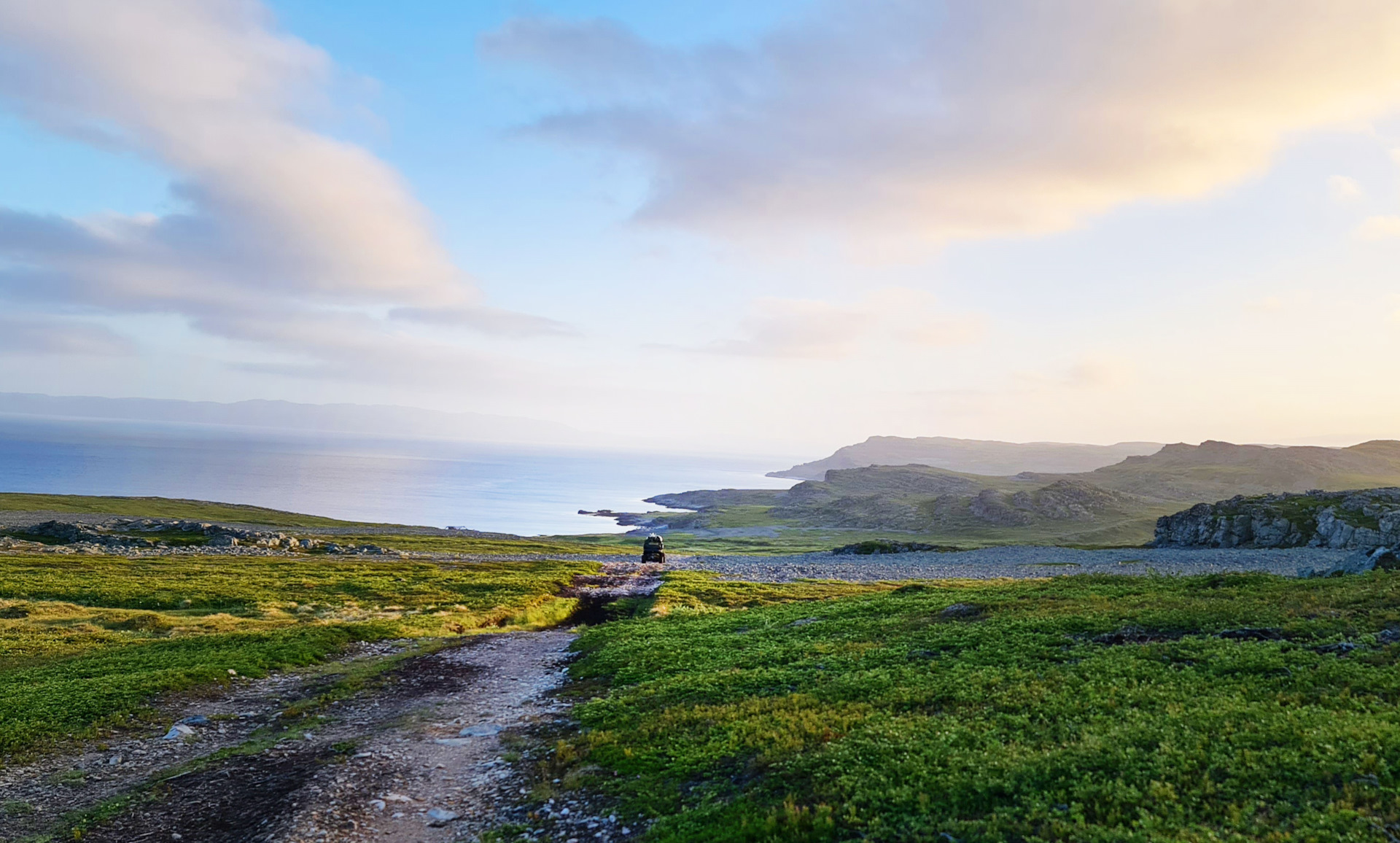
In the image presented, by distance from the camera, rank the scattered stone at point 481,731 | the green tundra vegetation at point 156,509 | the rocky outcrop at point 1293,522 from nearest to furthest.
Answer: the scattered stone at point 481,731, the rocky outcrop at point 1293,522, the green tundra vegetation at point 156,509

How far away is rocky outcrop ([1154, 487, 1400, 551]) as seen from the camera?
2918 inches

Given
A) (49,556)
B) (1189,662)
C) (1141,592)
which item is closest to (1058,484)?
(1141,592)

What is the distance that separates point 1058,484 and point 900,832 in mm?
212336

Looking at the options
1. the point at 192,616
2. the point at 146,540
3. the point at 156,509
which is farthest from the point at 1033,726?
the point at 156,509

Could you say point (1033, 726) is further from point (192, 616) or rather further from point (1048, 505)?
point (1048, 505)

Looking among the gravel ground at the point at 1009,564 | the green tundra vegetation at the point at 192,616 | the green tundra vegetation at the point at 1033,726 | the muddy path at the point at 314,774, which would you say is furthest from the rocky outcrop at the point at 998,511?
the muddy path at the point at 314,774

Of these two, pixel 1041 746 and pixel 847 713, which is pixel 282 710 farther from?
pixel 1041 746

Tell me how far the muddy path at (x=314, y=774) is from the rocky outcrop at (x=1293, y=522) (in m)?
92.1

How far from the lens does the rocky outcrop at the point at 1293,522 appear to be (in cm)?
7412

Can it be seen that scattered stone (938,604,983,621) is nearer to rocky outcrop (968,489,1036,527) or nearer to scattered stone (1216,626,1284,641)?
scattered stone (1216,626,1284,641)

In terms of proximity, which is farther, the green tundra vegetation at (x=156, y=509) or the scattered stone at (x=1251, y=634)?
the green tundra vegetation at (x=156, y=509)

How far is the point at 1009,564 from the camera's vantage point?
8119cm

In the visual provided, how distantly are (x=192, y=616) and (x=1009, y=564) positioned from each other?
264ft

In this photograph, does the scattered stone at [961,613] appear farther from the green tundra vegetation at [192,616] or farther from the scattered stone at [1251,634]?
the green tundra vegetation at [192,616]
